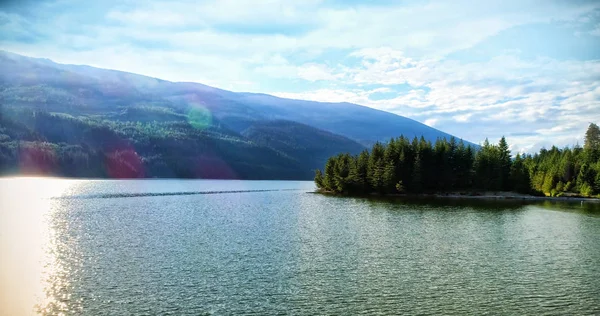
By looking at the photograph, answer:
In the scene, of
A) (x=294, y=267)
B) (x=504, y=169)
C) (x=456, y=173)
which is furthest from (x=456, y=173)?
(x=294, y=267)

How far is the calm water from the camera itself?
104 feet

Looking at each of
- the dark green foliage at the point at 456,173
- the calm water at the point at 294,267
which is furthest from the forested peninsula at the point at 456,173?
the calm water at the point at 294,267

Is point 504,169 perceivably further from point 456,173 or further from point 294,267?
point 294,267

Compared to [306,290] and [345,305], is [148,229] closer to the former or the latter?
[306,290]

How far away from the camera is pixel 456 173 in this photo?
159m

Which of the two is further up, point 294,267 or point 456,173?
point 456,173

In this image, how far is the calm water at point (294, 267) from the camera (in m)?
31.6

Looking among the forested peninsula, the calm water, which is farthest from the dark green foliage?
the calm water

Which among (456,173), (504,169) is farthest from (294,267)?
(504,169)

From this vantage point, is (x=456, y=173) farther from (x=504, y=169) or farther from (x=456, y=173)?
(x=504, y=169)

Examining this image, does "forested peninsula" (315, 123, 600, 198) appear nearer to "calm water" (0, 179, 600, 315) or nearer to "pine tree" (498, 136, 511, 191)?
"pine tree" (498, 136, 511, 191)

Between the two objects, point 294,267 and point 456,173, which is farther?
point 456,173

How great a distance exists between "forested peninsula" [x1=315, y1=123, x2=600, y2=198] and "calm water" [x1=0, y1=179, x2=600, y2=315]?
78.4m

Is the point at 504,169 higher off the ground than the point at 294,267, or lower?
higher
